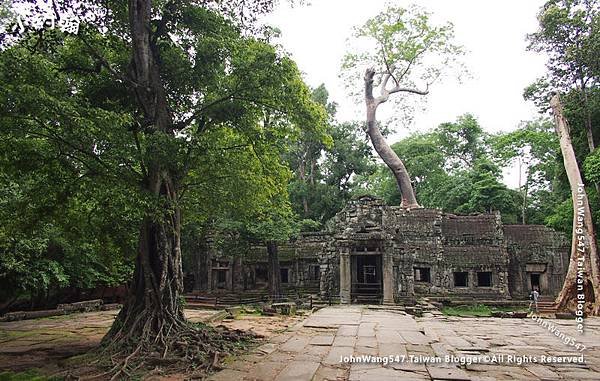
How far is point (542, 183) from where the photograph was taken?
106 feet

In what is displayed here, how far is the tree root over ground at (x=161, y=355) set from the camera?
6469 millimetres

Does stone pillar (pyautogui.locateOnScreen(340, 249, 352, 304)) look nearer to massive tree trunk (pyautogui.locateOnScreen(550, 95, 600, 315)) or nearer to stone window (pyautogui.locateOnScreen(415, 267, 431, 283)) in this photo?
stone window (pyautogui.locateOnScreen(415, 267, 431, 283))

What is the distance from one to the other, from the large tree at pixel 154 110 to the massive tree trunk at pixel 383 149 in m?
18.1

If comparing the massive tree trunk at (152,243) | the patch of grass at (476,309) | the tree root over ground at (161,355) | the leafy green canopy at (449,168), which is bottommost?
the patch of grass at (476,309)

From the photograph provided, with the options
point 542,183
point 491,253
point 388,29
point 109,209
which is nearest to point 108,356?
point 109,209

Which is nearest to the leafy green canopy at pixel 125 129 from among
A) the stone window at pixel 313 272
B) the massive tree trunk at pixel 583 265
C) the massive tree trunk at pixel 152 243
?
the massive tree trunk at pixel 152 243

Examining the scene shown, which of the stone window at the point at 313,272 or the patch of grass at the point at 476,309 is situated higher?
the stone window at the point at 313,272

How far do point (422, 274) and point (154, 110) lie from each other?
58.8 feet

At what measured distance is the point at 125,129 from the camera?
753 cm

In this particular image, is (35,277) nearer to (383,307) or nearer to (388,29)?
(383,307)

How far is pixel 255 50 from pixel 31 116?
4.58 meters

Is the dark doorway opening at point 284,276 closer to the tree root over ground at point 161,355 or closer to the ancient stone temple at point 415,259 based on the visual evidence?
the ancient stone temple at point 415,259

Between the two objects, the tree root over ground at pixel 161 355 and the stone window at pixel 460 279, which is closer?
the tree root over ground at pixel 161 355

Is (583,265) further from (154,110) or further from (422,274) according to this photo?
(154,110)
